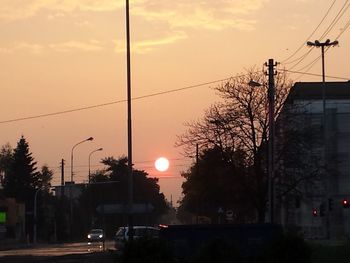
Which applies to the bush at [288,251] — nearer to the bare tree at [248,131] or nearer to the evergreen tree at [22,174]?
the bare tree at [248,131]

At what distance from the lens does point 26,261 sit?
43375mm

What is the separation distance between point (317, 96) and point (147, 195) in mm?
42728

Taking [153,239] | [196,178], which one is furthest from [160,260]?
[196,178]

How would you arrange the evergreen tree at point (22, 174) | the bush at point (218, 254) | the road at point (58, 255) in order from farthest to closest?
1. the evergreen tree at point (22, 174)
2. the road at point (58, 255)
3. the bush at point (218, 254)

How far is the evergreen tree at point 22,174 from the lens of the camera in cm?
13588

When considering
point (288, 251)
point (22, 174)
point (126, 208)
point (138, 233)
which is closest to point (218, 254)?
point (288, 251)

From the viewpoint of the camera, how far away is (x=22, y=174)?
136125 mm

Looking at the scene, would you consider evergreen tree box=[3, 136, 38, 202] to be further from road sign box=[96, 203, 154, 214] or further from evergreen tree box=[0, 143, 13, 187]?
road sign box=[96, 203, 154, 214]

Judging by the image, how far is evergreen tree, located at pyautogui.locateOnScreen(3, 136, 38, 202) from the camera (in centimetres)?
13588

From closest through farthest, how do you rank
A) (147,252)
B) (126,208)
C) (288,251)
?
(147,252), (288,251), (126,208)

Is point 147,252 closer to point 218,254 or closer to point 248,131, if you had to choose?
point 218,254

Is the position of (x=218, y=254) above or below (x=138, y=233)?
below

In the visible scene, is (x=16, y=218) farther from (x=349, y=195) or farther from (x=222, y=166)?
(x=222, y=166)

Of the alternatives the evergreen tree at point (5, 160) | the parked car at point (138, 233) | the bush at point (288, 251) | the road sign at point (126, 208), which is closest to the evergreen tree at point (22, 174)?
the evergreen tree at point (5, 160)
